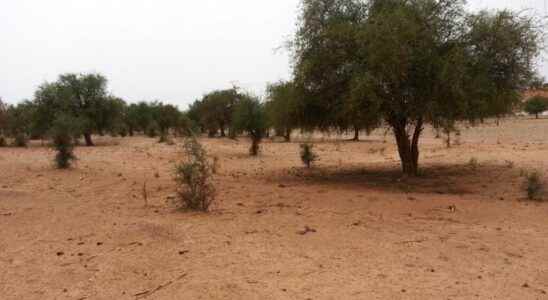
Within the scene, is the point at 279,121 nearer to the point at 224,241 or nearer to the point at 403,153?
the point at 403,153

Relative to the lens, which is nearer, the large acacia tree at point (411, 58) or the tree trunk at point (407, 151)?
the large acacia tree at point (411, 58)

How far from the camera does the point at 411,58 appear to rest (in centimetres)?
1145

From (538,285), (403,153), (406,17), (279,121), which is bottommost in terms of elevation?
(538,285)

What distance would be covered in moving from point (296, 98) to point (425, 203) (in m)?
5.42

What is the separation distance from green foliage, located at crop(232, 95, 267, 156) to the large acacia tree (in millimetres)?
12372

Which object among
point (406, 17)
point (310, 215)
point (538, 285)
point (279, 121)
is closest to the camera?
point (538, 285)

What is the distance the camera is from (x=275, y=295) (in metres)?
4.85

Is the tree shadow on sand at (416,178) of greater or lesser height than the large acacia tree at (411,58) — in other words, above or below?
below

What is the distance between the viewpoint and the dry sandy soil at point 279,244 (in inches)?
201

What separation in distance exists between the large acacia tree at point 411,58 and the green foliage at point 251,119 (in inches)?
487

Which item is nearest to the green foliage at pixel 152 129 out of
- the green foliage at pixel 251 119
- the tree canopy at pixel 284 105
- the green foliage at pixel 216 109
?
the green foliage at pixel 216 109

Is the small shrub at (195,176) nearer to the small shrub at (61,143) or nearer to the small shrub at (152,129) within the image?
the small shrub at (61,143)

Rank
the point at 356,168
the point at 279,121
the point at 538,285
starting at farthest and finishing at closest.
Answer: the point at 356,168 < the point at 279,121 < the point at 538,285

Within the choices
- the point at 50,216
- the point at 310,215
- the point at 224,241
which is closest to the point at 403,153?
the point at 310,215
